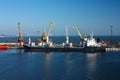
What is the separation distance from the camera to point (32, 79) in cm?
4231

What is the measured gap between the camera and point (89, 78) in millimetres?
42594

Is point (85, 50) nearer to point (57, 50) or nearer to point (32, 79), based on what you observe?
point (57, 50)

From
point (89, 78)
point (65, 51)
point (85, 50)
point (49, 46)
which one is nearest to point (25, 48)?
point (49, 46)

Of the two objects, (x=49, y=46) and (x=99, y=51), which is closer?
(x=99, y=51)

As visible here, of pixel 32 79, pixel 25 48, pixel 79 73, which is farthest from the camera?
pixel 25 48

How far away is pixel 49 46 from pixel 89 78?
200 feet

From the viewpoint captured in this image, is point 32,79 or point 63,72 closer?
point 32,79

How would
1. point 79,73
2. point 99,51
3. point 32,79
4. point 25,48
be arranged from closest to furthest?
1. point 32,79
2. point 79,73
3. point 99,51
4. point 25,48

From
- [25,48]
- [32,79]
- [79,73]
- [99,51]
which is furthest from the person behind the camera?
[25,48]

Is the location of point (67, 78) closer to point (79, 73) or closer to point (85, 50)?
point (79, 73)

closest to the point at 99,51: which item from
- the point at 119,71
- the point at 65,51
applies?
the point at 65,51

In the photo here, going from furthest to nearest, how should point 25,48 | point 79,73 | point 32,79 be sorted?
1. point 25,48
2. point 79,73
3. point 32,79

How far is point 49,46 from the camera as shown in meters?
103

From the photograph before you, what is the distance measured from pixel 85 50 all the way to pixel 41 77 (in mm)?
51979
